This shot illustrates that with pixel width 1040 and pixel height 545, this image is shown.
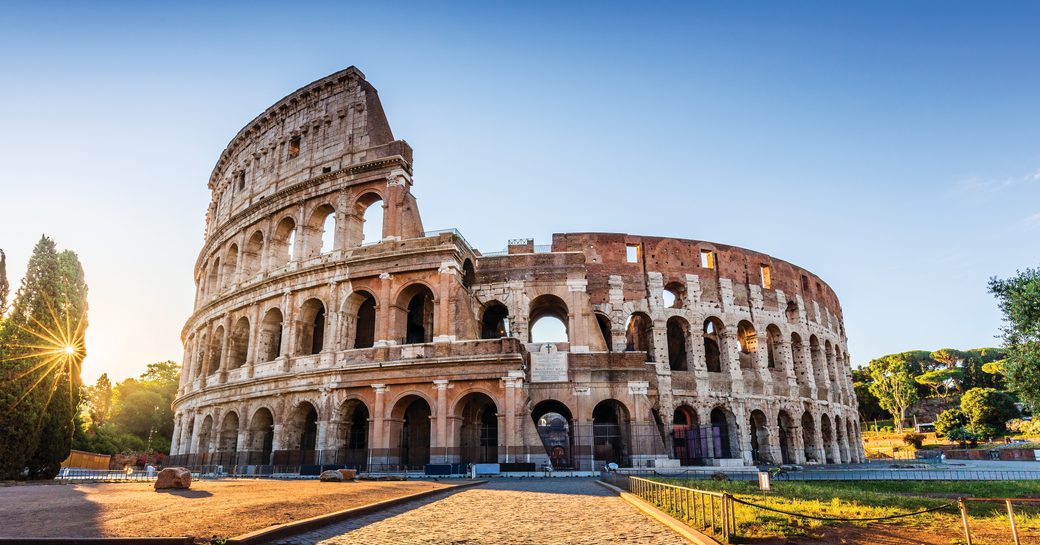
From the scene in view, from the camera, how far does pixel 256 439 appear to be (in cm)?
2536

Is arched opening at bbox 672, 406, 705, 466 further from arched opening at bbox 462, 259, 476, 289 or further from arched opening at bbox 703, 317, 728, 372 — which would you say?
arched opening at bbox 462, 259, 476, 289

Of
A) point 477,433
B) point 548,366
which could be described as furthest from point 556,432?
point 477,433

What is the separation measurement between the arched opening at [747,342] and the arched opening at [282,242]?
23.8 meters

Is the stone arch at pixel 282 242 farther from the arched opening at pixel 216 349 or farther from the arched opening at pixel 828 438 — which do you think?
the arched opening at pixel 828 438

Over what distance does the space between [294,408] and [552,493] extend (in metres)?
15.0

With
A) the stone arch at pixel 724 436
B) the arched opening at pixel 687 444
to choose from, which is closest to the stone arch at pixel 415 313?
the arched opening at pixel 687 444

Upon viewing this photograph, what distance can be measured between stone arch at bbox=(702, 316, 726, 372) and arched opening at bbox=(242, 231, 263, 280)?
23.9m

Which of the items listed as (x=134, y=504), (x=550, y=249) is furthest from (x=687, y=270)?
(x=134, y=504)

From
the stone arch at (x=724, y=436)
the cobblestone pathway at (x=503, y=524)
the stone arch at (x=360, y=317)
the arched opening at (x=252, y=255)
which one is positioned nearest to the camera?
the cobblestone pathway at (x=503, y=524)

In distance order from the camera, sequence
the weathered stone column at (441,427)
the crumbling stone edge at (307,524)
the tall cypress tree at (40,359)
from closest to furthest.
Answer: the crumbling stone edge at (307,524) < the tall cypress tree at (40,359) < the weathered stone column at (441,427)

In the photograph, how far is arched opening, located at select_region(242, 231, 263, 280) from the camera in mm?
29250

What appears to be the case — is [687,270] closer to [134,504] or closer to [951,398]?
[134,504]

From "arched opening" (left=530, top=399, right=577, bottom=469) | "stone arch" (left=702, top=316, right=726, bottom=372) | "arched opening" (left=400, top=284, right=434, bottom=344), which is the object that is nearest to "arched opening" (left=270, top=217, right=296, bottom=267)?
"arched opening" (left=400, top=284, right=434, bottom=344)

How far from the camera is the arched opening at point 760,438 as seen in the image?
96.9 feet
